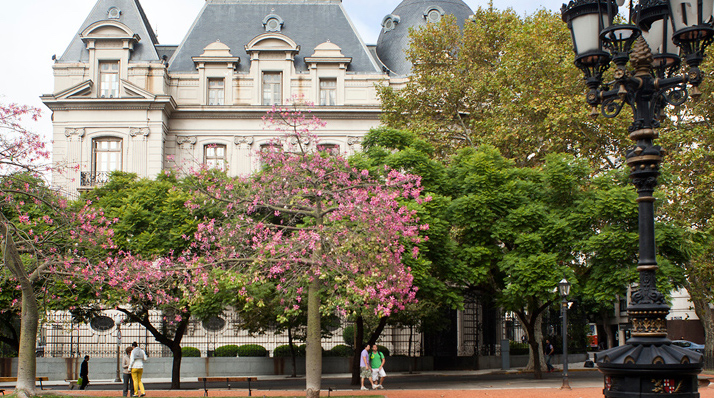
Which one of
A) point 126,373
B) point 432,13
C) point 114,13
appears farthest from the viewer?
point 432,13

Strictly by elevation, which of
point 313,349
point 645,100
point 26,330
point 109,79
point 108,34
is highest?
point 108,34

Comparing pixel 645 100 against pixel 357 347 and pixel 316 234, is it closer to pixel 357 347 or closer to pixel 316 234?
pixel 316 234

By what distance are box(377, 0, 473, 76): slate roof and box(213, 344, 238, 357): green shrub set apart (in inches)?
791

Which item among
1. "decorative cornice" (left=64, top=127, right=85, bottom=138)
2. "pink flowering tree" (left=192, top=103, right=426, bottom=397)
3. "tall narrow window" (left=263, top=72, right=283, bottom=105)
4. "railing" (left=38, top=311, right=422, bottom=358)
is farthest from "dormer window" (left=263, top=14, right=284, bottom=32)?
"pink flowering tree" (left=192, top=103, right=426, bottom=397)

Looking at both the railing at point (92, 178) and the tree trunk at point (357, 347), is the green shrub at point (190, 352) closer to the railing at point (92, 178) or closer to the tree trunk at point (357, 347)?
the tree trunk at point (357, 347)

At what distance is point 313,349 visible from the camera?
61.2 ft

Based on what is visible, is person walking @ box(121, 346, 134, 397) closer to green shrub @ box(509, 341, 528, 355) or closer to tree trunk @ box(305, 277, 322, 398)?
tree trunk @ box(305, 277, 322, 398)

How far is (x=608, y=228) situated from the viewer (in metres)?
25.0

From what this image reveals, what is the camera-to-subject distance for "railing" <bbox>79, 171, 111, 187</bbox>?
137ft

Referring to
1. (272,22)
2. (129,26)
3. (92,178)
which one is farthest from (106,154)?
(272,22)

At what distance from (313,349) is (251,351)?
18073 mm

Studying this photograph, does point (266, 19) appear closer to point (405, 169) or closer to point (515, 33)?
point (515, 33)

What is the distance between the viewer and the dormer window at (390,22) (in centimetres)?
4859

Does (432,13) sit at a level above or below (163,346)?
above
